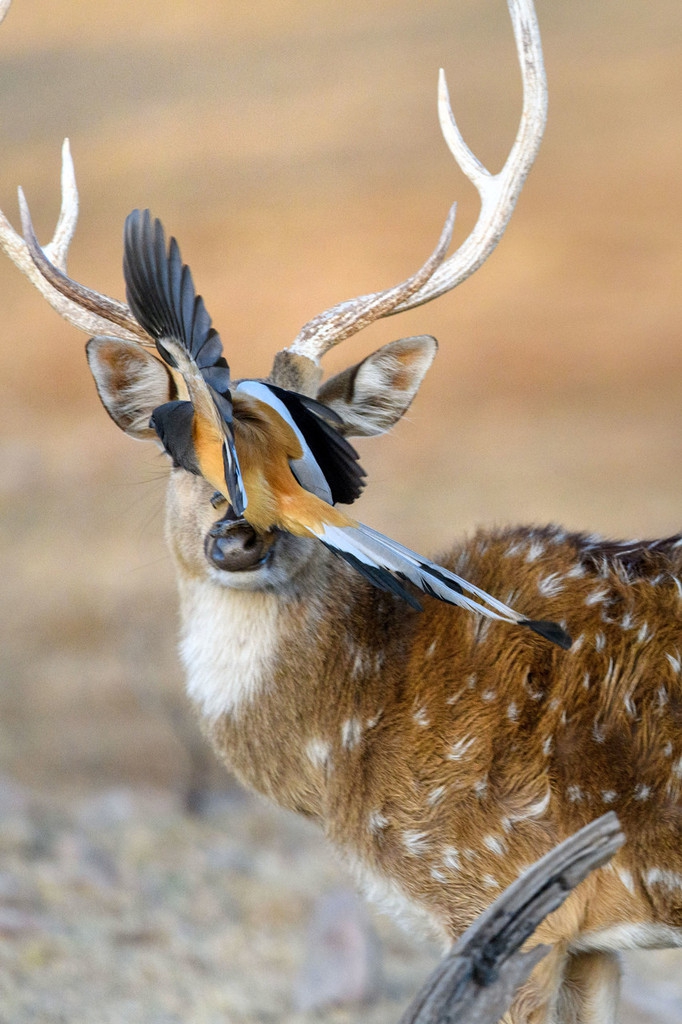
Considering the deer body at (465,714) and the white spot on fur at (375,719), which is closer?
the deer body at (465,714)

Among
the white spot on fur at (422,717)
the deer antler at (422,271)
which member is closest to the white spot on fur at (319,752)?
the white spot on fur at (422,717)

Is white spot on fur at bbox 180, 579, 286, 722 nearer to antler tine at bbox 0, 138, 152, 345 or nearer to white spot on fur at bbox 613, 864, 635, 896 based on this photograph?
antler tine at bbox 0, 138, 152, 345

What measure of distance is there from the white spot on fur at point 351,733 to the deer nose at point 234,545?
0.42 m

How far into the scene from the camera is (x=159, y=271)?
2.00 m

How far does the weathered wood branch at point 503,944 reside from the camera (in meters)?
1.71

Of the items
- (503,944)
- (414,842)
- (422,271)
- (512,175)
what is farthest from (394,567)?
(512,175)

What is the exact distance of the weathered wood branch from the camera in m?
1.71

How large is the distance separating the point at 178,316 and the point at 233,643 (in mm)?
908

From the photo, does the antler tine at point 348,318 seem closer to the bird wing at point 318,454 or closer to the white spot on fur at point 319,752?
the bird wing at point 318,454

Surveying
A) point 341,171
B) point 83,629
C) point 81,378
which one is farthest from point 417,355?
point 341,171

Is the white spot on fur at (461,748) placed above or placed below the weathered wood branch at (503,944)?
above

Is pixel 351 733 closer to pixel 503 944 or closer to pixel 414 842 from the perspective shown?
pixel 414 842

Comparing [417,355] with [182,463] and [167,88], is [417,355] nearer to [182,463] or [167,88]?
[182,463]

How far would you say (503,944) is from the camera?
5.76ft
